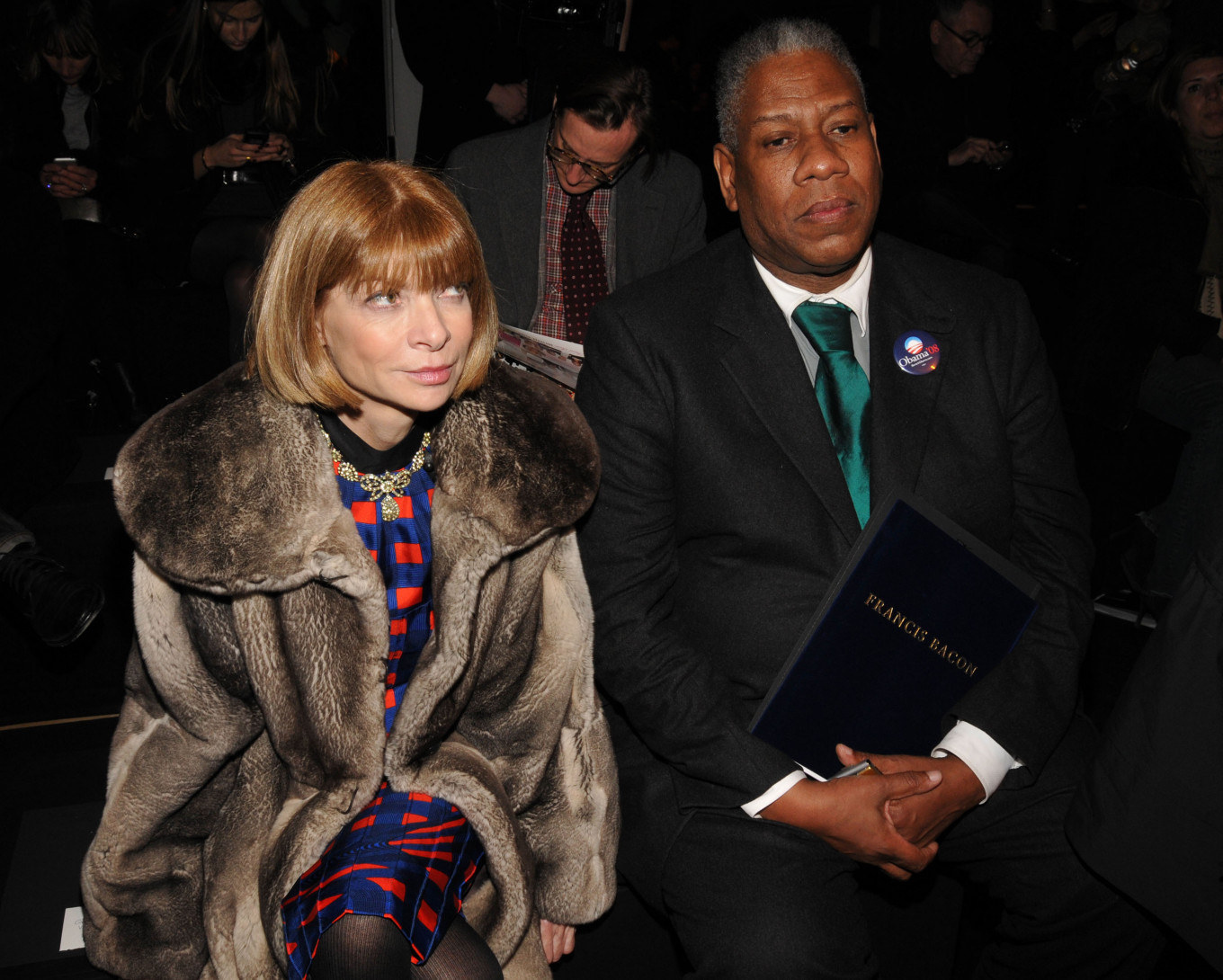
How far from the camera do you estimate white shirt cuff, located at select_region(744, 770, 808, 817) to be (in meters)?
1.69

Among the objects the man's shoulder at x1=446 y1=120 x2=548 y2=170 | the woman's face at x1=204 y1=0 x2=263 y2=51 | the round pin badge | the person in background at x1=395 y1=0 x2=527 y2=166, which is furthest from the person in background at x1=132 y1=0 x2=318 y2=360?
the round pin badge

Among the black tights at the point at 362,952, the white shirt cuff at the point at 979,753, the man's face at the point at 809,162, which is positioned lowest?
the black tights at the point at 362,952

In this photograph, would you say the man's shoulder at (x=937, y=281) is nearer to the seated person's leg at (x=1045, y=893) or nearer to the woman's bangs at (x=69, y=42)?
the seated person's leg at (x=1045, y=893)

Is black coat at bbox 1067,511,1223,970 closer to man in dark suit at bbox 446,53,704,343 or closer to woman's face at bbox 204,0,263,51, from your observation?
man in dark suit at bbox 446,53,704,343

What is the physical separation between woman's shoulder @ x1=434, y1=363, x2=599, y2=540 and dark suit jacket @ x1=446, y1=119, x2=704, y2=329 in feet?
4.32

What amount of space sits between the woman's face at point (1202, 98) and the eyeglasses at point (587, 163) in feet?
6.37

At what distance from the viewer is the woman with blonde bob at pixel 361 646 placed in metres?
1.53

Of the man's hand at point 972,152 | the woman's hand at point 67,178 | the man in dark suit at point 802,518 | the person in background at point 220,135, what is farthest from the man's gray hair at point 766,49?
the man's hand at point 972,152

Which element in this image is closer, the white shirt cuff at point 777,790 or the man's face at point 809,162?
the white shirt cuff at point 777,790

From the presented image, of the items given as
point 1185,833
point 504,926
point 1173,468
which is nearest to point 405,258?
point 504,926

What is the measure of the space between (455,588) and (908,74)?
380 centimetres

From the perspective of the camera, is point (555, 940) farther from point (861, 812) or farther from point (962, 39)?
point (962, 39)

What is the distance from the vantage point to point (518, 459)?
1.72 metres

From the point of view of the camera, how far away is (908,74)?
4566 millimetres
